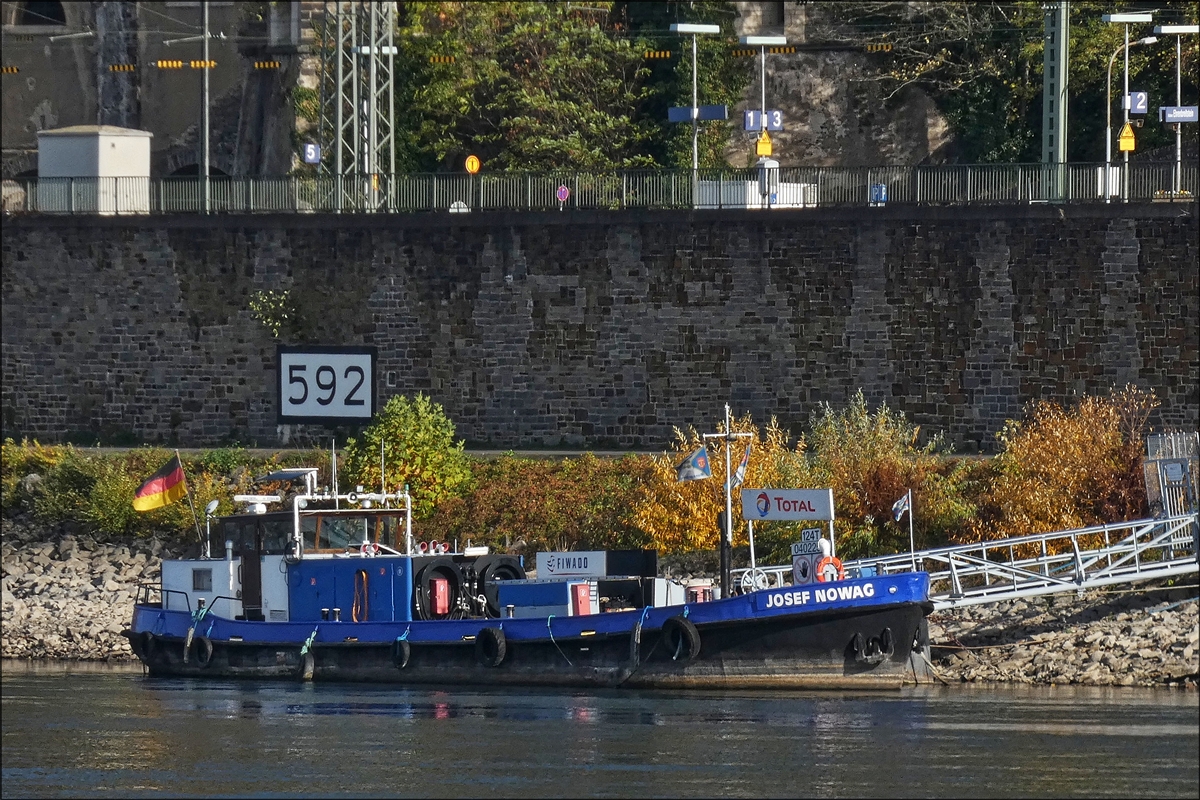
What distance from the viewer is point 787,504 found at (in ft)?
92.1

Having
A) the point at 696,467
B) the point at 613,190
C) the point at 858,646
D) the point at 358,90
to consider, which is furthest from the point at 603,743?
the point at 358,90

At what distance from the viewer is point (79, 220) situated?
4366cm

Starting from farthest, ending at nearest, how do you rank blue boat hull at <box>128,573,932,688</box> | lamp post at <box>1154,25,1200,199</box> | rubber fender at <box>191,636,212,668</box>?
lamp post at <box>1154,25,1200,199</box> → rubber fender at <box>191,636,212,668</box> → blue boat hull at <box>128,573,932,688</box>

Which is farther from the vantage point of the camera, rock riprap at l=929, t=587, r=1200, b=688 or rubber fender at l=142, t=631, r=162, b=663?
rubber fender at l=142, t=631, r=162, b=663

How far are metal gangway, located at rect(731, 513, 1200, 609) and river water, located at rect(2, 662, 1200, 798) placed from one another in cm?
177

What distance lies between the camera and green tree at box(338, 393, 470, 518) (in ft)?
118

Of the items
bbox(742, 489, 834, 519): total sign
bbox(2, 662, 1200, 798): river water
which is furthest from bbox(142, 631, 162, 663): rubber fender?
bbox(742, 489, 834, 519): total sign

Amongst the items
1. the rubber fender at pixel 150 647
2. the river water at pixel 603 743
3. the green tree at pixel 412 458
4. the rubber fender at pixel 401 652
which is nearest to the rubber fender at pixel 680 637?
the river water at pixel 603 743

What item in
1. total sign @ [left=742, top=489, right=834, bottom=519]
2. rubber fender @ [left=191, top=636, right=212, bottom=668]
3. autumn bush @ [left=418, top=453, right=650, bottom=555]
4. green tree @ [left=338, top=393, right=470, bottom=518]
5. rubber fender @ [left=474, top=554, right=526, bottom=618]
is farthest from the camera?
green tree @ [left=338, top=393, right=470, bottom=518]

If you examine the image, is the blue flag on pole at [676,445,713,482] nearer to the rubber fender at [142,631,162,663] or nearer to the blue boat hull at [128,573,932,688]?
the blue boat hull at [128,573,932,688]

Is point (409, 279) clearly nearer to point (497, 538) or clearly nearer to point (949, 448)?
point (497, 538)

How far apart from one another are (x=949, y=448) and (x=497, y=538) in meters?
8.02

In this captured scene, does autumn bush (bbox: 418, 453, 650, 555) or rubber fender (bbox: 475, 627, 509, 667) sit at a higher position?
autumn bush (bbox: 418, 453, 650, 555)

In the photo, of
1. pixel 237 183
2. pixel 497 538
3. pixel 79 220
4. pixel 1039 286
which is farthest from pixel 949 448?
pixel 79 220
